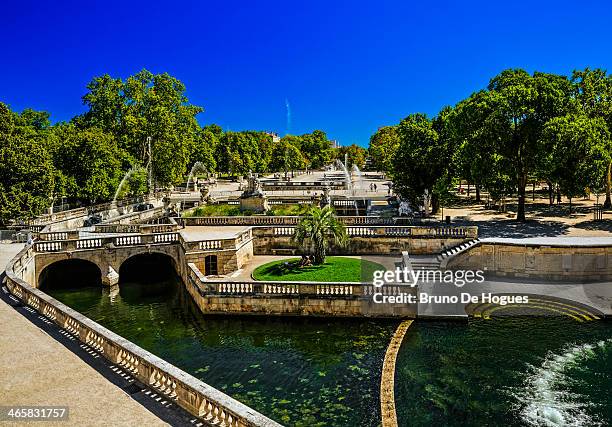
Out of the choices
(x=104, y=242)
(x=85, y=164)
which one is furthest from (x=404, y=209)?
(x=85, y=164)

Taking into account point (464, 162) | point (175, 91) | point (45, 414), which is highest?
point (175, 91)

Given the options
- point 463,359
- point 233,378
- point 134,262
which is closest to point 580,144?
point 463,359

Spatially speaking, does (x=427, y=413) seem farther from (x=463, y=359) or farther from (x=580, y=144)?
(x=580, y=144)

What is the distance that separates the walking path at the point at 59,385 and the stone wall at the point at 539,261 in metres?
21.1

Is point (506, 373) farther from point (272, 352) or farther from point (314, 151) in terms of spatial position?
point (314, 151)

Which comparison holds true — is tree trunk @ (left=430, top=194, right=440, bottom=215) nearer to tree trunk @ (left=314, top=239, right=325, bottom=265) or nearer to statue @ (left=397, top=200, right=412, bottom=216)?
statue @ (left=397, top=200, right=412, bottom=216)

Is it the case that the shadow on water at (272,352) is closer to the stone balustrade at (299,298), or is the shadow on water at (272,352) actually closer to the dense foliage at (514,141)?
the stone balustrade at (299,298)

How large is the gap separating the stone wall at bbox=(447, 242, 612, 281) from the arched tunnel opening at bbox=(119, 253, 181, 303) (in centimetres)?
1705

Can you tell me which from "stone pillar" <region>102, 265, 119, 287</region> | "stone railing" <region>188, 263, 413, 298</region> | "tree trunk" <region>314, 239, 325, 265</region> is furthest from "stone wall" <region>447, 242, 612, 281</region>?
"stone pillar" <region>102, 265, 119, 287</region>

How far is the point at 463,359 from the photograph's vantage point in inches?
722

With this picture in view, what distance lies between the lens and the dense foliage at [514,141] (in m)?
32.4

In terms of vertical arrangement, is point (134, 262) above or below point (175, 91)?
below

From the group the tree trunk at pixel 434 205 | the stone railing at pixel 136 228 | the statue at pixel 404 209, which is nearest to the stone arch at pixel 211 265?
the stone railing at pixel 136 228

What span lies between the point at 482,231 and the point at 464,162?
5.89 m
